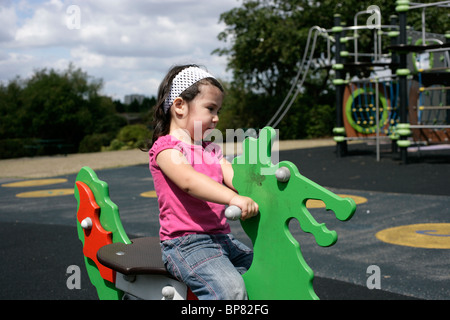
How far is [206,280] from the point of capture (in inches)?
78.5

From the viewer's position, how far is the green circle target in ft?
44.1

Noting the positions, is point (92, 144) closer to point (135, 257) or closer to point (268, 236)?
point (135, 257)

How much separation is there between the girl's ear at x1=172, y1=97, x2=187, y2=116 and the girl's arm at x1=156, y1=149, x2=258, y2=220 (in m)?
0.19

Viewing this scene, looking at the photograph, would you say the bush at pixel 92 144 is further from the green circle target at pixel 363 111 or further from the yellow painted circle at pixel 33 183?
the green circle target at pixel 363 111

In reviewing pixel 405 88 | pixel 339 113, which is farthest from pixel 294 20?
pixel 405 88

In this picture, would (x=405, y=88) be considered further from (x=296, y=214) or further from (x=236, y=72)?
(x=236, y=72)

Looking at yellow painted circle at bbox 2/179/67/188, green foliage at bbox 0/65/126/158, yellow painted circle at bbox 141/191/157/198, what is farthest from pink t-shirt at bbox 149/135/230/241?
green foliage at bbox 0/65/126/158

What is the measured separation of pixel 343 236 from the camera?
4863mm

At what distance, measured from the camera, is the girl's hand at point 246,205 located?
6.40 ft

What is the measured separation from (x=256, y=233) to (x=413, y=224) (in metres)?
3.62

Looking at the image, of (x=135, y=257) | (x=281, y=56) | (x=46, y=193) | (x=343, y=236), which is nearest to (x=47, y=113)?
(x=281, y=56)

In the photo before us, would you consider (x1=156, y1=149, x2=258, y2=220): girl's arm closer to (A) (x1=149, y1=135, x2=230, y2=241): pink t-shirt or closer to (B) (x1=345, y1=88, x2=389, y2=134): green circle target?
→ (A) (x1=149, y1=135, x2=230, y2=241): pink t-shirt

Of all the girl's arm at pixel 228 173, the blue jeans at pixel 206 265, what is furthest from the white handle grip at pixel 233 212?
the girl's arm at pixel 228 173

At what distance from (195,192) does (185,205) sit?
0.15 metres
